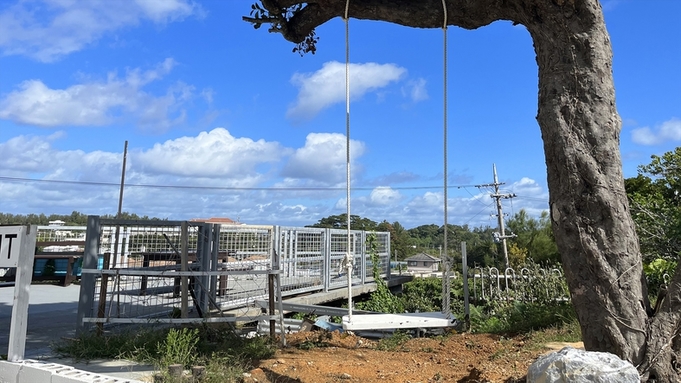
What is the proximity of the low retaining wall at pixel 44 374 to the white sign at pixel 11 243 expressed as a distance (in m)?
0.85

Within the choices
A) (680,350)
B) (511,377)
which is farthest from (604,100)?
(511,377)

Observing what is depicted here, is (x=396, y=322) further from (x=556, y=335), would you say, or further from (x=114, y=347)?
(x=114, y=347)

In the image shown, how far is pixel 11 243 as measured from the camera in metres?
4.41

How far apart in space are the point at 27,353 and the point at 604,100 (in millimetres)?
6359

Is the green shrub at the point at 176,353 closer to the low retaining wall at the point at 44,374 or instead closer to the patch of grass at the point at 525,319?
the low retaining wall at the point at 44,374

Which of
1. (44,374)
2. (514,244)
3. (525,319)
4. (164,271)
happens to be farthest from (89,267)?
(514,244)

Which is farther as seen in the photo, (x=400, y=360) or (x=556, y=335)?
(x=556, y=335)

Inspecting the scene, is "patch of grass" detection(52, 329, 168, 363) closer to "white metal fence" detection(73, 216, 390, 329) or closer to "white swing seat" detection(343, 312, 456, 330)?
"white metal fence" detection(73, 216, 390, 329)

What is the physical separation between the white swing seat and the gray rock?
189cm

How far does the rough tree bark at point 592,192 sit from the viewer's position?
3.14 metres

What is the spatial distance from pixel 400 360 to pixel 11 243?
12.8ft

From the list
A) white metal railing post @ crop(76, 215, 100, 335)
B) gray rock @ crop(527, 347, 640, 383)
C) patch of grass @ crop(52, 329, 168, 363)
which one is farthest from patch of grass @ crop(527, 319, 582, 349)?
white metal railing post @ crop(76, 215, 100, 335)

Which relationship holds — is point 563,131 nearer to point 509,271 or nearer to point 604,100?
point 604,100

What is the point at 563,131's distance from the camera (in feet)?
11.2
